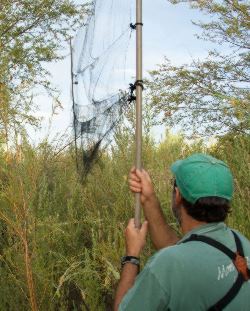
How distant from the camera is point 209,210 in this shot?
2.25 metres

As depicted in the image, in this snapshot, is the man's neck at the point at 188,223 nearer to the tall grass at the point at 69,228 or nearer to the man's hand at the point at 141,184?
the man's hand at the point at 141,184

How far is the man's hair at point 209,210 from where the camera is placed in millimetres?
2236

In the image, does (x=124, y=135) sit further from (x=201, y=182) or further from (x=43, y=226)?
(x=201, y=182)

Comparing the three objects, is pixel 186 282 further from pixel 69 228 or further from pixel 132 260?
pixel 69 228

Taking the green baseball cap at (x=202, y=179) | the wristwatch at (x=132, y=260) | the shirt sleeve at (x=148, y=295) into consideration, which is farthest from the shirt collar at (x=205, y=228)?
the wristwatch at (x=132, y=260)

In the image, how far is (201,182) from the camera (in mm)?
2270

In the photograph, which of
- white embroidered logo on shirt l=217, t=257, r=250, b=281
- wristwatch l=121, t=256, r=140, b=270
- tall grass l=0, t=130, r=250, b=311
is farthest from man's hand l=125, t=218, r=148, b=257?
tall grass l=0, t=130, r=250, b=311

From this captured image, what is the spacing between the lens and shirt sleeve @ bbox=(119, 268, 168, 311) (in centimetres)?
198

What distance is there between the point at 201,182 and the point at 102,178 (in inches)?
185

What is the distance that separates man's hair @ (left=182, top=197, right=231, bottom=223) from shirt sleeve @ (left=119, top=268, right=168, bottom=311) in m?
0.36

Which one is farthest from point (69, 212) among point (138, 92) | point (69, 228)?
point (138, 92)

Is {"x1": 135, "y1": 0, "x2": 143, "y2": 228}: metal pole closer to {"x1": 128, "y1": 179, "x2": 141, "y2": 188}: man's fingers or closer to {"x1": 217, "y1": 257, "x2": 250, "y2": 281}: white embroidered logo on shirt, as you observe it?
{"x1": 128, "y1": 179, "x2": 141, "y2": 188}: man's fingers

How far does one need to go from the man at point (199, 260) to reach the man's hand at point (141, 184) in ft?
1.48

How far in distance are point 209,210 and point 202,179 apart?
132mm
